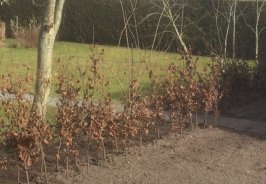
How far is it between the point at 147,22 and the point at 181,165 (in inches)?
676

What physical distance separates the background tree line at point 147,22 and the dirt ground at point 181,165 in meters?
9.98

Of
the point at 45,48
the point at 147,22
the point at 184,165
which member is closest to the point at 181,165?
the point at 184,165

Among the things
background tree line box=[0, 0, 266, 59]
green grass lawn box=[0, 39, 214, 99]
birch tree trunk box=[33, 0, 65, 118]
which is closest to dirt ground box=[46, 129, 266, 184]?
birch tree trunk box=[33, 0, 65, 118]

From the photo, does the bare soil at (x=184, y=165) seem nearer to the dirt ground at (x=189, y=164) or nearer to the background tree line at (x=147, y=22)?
the dirt ground at (x=189, y=164)

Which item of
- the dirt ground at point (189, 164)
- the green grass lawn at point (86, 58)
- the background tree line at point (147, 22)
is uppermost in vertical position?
the background tree line at point (147, 22)

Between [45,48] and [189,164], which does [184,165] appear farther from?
[45,48]

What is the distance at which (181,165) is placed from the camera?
627 centimetres

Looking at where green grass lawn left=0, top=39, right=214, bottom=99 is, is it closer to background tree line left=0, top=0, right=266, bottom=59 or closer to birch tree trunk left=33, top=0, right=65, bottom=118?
background tree line left=0, top=0, right=266, bottom=59

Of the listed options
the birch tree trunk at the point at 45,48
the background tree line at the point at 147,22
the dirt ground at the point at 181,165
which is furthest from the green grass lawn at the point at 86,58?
the birch tree trunk at the point at 45,48

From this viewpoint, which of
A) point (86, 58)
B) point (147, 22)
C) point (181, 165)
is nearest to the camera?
point (181, 165)

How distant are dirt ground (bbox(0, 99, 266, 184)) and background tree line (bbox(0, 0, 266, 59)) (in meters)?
9.98

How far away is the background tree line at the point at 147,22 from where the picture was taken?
63.3 feet

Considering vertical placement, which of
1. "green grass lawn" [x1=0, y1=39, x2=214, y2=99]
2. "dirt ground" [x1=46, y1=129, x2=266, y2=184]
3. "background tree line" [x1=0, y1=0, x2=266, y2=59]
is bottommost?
"dirt ground" [x1=46, y1=129, x2=266, y2=184]

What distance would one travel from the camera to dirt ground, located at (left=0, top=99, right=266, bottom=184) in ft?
18.5
